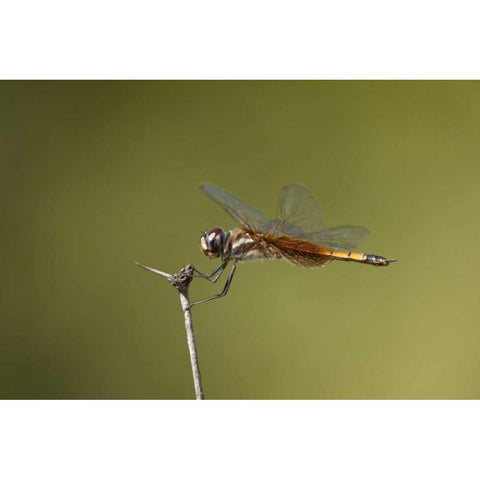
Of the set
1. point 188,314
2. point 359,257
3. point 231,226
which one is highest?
point 231,226

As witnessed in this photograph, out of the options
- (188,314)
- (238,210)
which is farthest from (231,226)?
(188,314)

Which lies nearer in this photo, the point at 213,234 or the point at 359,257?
the point at 213,234

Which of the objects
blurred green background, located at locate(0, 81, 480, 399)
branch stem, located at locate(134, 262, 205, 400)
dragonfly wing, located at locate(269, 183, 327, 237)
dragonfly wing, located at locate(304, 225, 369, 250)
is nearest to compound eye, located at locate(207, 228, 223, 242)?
dragonfly wing, located at locate(269, 183, 327, 237)

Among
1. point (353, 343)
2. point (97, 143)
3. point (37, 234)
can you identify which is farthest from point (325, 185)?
point (37, 234)

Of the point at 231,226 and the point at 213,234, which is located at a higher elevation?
the point at 231,226

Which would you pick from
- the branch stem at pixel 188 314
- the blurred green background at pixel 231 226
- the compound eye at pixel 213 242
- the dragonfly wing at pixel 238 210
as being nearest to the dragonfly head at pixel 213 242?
the compound eye at pixel 213 242

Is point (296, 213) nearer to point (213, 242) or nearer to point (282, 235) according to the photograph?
point (282, 235)

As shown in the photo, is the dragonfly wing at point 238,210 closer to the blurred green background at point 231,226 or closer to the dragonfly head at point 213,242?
the dragonfly head at point 213,242

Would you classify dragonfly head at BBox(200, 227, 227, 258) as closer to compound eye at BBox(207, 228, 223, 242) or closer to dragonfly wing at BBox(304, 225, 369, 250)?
compound eye at BBox(207, 228, 223, 242)
